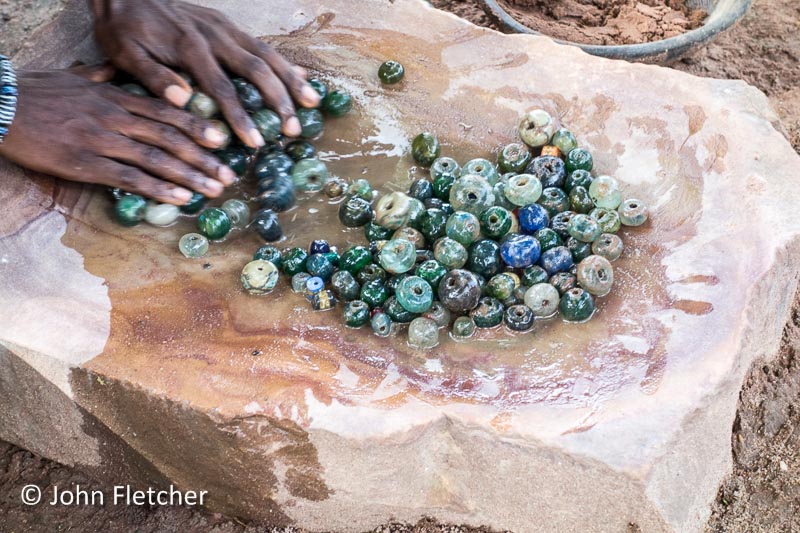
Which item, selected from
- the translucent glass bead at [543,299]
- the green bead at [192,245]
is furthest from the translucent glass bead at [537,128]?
the green bead at [192,245]

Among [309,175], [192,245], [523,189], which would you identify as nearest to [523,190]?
[523,189]

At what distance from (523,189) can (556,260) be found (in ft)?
0.77

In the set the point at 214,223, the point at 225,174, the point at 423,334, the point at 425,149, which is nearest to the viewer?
the point at 423,334

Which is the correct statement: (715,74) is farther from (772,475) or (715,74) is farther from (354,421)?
(354,421)

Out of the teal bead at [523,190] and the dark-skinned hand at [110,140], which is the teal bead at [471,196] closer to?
the teal bead at [523,190]

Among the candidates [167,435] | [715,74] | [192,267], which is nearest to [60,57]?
[192,267]

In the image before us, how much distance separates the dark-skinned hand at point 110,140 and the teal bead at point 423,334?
0.71m

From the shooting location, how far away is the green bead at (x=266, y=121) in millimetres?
2266

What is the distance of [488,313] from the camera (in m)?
1.89

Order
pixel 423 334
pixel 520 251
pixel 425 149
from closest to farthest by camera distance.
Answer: pixel 423 334
pixel 520 251
pixel 425 149

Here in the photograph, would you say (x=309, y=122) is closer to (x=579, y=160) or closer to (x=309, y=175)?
(x=309, y=175)

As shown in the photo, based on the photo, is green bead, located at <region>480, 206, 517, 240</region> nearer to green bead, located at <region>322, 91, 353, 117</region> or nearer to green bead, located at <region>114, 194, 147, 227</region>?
green bead, located at <region>322, 91, 353, 117</region>

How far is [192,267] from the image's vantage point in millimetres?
2016

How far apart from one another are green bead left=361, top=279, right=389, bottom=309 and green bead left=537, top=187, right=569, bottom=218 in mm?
535
